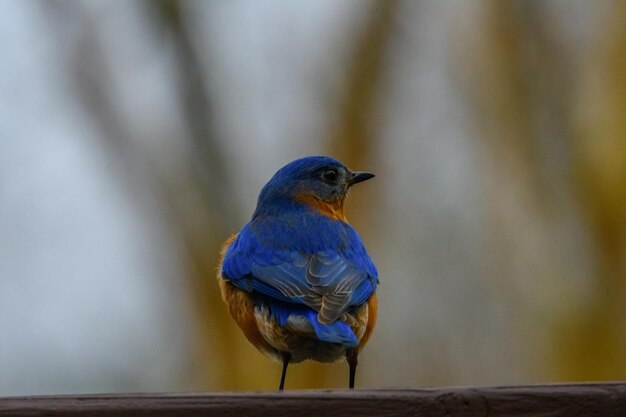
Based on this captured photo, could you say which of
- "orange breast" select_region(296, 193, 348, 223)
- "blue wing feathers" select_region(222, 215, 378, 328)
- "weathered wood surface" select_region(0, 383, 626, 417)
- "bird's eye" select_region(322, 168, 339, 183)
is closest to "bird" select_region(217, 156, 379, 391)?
"blue wing feathers" select_region(222, 215, 378, 328)

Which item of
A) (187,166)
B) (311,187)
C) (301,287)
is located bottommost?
(187,166)

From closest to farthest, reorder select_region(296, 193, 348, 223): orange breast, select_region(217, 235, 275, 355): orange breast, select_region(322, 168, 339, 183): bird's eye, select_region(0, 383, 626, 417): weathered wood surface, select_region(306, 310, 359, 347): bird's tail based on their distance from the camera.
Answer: select_region(0, 383, 626, 417): weathered wood surface → select_region(306, 310, 359, 347): bird's tail → select_region(217, 235, 275, 355): orange breast → select_region(296, 193, 348, 223): orange breast → select_region(322, 168, 339, 183): bird's eye

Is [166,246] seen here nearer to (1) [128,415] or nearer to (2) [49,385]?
(2) [49,385]

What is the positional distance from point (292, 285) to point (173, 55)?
174 inches

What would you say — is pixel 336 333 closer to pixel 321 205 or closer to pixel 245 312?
pixel 245 312

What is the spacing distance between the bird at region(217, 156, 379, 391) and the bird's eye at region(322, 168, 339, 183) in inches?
13.7

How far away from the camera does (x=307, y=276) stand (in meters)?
4.87

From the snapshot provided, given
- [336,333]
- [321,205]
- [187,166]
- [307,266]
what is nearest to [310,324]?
[336,333]

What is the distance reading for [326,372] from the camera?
28.1 ft

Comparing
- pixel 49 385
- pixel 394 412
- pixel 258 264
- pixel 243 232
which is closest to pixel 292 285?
pixel 258 264

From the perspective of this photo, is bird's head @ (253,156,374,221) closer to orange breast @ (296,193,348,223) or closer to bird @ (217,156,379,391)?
orange breast @ (296,193,348,223)

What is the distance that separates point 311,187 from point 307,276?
1232 millimetres

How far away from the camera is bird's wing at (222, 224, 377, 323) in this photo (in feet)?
15.4

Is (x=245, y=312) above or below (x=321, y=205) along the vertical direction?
below
